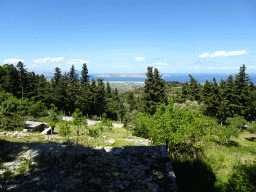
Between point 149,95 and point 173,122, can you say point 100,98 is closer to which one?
point 149,95

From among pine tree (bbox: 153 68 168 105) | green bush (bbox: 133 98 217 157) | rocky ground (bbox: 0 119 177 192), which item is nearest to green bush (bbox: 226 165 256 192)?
green bush (bbox: 133 98 217 157)

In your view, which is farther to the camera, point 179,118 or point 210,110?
point 210,110

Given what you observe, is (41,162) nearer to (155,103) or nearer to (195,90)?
(155,103)

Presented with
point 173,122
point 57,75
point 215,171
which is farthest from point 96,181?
point 57,75

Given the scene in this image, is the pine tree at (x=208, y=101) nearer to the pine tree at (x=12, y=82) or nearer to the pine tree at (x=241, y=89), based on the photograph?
the pine tree at (x=241, y=89)

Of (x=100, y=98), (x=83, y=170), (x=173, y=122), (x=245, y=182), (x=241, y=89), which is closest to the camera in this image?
(x=83, y=170)

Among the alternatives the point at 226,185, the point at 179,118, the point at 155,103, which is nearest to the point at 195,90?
the point at 155,103

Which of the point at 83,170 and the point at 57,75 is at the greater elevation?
the point at 57,75

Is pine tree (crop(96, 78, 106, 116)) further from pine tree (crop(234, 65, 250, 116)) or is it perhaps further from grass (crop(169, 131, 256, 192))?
pine tree (crop(234, 65, 250, 116))

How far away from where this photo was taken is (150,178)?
534 cm

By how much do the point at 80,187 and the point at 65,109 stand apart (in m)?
53.6

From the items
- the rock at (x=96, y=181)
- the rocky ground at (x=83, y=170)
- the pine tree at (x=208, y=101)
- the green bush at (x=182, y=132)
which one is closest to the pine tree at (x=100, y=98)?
the pine tree at (x=208, y=101)

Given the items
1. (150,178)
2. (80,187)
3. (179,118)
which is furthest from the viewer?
(179,118)

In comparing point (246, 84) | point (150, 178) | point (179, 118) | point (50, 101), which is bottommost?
point (50, 101)
